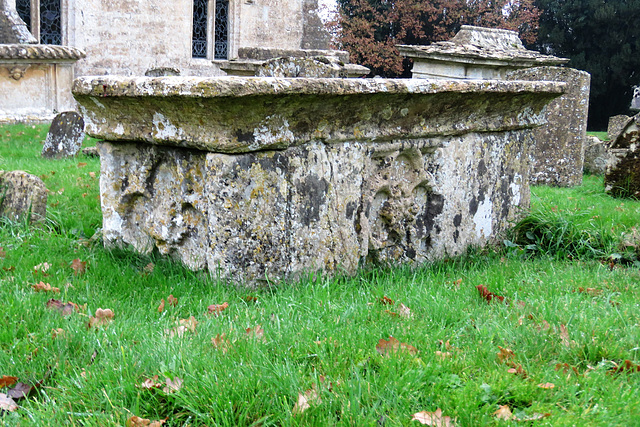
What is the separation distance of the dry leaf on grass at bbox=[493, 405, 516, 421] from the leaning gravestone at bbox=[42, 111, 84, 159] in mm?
7160

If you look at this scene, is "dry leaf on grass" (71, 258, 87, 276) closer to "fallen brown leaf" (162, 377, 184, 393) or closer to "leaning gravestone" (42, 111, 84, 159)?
"fallen brown leaf" (162, 377, 184, 393)

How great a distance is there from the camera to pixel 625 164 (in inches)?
280

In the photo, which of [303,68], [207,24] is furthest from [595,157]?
[207,24]

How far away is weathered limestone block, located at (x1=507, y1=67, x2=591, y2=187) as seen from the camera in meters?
8.36

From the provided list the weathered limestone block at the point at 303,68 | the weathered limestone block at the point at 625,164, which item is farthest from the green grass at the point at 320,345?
the weathered limestone block at the point at 625,164

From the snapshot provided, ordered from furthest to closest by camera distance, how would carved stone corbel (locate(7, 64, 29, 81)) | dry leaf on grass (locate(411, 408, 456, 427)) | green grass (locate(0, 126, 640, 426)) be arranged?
carved stone corbel (locate(7, 64, 29, 81)), green grass (locate(0, 126, 640, 426)), dry leaf on grass (locate(411, 408, 456, 427))

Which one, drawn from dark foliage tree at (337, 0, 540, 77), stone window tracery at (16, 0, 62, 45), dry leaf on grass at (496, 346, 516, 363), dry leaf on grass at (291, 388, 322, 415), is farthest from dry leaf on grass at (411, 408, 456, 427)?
dark foliage tree at (337, 0, 540, 77)

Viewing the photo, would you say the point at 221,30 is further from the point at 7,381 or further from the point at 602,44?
the point at 7,381

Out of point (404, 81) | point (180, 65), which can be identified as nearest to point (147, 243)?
point (404, 81)

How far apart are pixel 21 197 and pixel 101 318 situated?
1990mm

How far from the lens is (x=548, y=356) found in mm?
2414

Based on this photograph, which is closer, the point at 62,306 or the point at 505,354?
the point at 505,354

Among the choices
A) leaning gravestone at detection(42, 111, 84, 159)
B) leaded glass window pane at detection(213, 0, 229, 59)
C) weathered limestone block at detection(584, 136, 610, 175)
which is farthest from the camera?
leaded glass window pane at detection(213, 0, 229, 59)

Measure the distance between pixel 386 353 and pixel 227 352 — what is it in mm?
603
